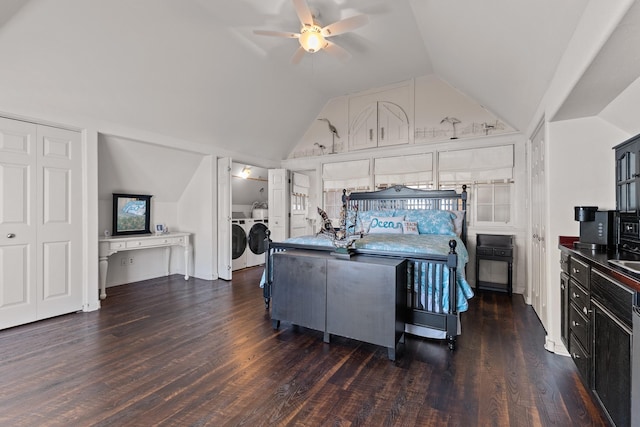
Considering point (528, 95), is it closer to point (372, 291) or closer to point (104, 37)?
point (372, 291)

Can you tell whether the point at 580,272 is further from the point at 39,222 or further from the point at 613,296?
the point at 39,222

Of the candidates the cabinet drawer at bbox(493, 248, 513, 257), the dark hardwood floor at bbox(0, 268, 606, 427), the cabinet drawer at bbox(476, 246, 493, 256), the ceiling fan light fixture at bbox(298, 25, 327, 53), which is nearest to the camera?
the dark hardwood floor at bbox(0, 268, 606, 427)

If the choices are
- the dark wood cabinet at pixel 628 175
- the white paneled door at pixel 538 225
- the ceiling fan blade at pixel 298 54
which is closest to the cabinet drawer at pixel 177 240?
the ceiling fan blade at pixel 298 54

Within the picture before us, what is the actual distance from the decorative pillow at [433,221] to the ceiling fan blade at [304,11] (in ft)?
9.62

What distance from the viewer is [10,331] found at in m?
2.99

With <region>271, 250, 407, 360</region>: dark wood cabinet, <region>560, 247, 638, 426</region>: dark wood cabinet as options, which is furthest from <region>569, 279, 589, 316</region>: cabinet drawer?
<region>271, 250, 407, 360</region>: dark wood cabinet

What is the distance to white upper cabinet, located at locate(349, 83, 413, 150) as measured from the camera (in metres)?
5.23

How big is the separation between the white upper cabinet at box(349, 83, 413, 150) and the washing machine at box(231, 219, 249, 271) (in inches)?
105

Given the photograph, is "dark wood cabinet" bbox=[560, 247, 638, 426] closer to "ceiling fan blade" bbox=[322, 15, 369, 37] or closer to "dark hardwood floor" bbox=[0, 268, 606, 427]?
"dark hardwood floor" bbox=[0, 268, 606, 427]

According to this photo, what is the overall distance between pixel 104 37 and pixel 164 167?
2.17m

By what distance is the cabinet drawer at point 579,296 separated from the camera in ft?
6.24

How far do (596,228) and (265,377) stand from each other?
2.72 meters

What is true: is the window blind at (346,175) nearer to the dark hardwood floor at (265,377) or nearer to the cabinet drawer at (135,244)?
the dark hardwood floor at (265,377)

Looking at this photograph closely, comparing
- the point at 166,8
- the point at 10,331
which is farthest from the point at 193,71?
the point at 10,331
